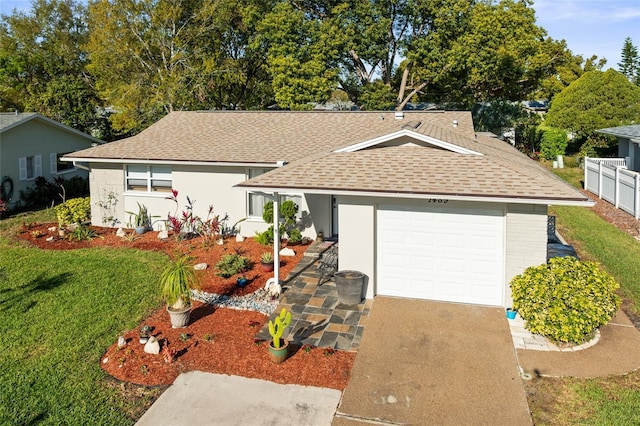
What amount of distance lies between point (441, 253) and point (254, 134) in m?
10.1

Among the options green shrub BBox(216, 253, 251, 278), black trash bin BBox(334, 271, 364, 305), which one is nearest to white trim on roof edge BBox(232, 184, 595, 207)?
black trash bin BBox(334, 271, 364, 305)

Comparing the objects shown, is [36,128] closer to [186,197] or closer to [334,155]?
[186,197]

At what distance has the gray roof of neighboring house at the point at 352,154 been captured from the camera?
1052 cm

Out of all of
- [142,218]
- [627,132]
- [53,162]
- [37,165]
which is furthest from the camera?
[53,162]

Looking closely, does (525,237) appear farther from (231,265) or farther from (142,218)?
(142,218)

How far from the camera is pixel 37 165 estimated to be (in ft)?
77.2

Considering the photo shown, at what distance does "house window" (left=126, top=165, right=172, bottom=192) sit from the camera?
1783 cm

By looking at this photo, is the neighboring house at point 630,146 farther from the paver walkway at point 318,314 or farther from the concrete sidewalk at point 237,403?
the concrete sidewalk at point 237,403

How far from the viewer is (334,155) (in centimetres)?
1273

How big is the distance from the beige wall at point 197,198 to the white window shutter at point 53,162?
739cm

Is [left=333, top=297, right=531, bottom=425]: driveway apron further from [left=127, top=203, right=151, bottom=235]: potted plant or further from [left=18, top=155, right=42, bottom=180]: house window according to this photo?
[left=18, top=155, right=42, bottom=180]: house window

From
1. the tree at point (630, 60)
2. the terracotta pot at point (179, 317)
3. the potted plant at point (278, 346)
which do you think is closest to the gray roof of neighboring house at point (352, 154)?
the terracotta pot at point (179, 317)

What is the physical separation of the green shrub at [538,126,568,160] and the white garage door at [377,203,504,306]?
2591cm

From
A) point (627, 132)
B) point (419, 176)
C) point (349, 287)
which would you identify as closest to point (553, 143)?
point (627, 132)
